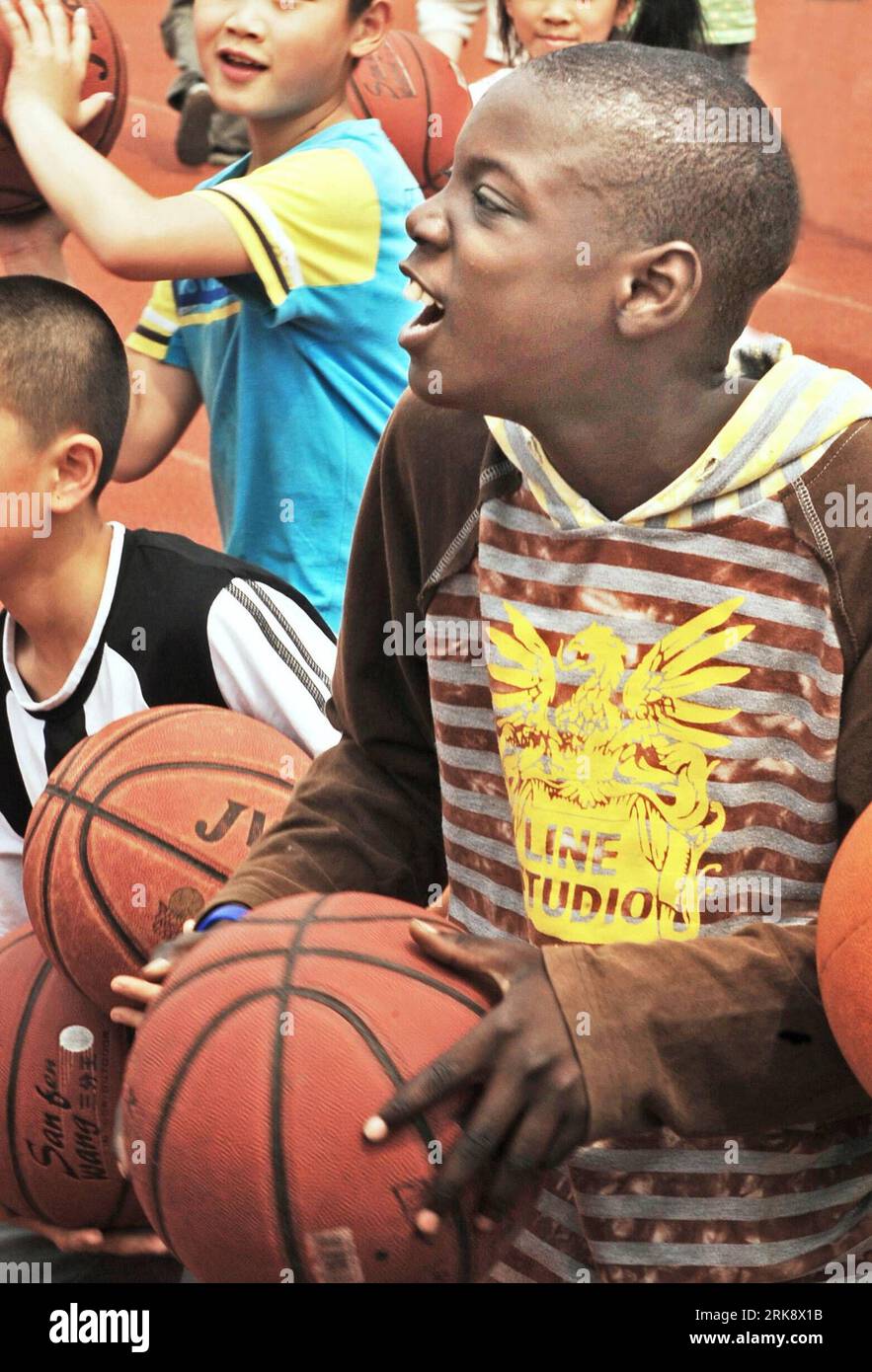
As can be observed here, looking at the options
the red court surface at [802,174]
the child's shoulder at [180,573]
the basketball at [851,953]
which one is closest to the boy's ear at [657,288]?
the basketball at [851,953]

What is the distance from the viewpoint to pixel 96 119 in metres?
4.75

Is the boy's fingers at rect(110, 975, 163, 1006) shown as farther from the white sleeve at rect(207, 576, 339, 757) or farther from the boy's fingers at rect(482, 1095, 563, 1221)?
the white sleeve at rect(207, 576, 339, 757)

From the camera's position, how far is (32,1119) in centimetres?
360

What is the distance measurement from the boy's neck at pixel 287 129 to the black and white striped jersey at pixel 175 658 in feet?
3.39

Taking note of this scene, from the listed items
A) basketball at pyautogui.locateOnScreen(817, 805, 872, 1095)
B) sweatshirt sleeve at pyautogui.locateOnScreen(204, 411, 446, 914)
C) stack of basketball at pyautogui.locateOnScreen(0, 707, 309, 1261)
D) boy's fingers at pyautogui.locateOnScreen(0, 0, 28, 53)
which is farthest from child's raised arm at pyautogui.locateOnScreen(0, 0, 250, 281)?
basketball at pyautogui.locateOnScreen(817, 805, 872, 1095)

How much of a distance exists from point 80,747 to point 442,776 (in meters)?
1.07

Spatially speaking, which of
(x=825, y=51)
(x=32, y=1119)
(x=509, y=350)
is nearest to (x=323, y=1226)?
(x=509, y=350)

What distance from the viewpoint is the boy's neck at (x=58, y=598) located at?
4.02 meters

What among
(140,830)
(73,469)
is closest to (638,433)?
(140,830)

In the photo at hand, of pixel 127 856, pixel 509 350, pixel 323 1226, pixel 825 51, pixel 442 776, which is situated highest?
pixel 509 350

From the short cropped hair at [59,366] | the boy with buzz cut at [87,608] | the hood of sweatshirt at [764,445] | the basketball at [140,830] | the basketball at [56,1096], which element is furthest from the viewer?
the short cropped hair at [59,366]

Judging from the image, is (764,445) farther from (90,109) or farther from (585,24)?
(585,24)

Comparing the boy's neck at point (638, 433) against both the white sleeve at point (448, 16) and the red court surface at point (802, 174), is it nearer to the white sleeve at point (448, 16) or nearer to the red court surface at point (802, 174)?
the red court surface at point (802, 174)

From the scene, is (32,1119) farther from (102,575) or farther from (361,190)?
(361,190)
